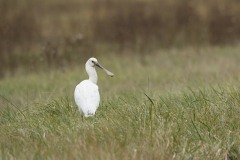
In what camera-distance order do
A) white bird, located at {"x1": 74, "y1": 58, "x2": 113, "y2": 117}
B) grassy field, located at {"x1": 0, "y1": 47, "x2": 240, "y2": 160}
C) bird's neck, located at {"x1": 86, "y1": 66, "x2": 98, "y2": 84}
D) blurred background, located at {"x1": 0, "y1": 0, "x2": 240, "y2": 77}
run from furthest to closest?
1. blurred background, located at {"x1": 0, "y1": 0, "x2": 240, "y2": 77}
2. bird's neck, located at {"x1": 86, "y1": 66, "x2": 98, "y2": 84}
3. white bird, located at {"x1": 74, "y1": 58, "x2": 113, "y2": 117}
4. grassy field, located at {"x1": 0, "y1": 47, "x2": 240, "y2": 160}

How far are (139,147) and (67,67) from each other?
7894 millimetres

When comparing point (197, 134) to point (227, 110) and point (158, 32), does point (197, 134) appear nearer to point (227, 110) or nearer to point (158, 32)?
point (227, 110)

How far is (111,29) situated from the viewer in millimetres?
14531

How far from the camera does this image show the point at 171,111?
6148mm

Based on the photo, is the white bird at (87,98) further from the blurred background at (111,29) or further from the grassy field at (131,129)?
the blurred background at (111,29)

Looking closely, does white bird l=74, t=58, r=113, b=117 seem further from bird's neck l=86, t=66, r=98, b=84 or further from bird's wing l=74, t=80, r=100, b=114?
bird's neck l=86, t=66, r=98, b=84

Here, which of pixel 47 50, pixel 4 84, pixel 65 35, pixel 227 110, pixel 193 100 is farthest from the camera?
pixel 65 35

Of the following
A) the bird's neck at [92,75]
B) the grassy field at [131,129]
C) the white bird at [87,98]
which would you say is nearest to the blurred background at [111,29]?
the bird's neck at [92,75]

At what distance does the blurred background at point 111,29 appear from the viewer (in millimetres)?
13773

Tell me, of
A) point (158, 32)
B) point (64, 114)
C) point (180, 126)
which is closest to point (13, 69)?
point (158, 32)

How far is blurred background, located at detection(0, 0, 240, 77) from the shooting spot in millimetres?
13773

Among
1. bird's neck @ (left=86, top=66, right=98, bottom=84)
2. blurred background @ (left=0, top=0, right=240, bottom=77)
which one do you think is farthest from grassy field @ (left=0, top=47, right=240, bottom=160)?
blurred background @ (left=0, top=0, right=240, bottom=77)

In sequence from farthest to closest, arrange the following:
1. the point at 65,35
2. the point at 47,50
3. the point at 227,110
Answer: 1. the point at 65,35
2. the point at 47,50
3. the point at 227,110

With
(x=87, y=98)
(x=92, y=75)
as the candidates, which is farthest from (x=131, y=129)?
(x=92, y=75)
